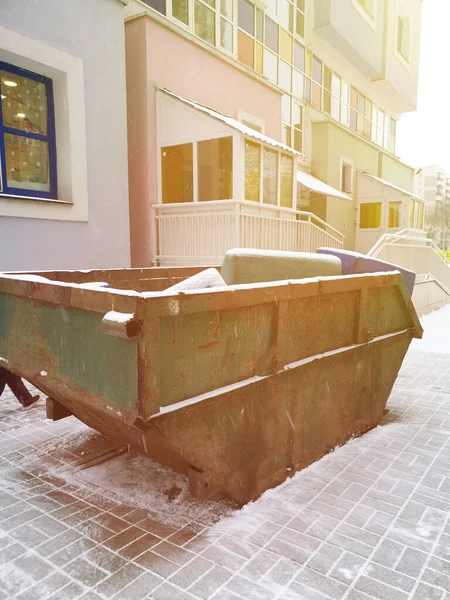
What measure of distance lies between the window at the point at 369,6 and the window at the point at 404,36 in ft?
12.4

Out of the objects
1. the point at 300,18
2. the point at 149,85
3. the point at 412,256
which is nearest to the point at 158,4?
the point at 149,85

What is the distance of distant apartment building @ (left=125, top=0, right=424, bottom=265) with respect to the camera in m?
9.43

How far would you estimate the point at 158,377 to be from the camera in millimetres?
1981

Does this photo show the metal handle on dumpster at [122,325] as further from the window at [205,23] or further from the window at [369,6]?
the window at [369,6]

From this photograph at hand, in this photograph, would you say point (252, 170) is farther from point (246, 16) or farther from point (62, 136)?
point (246, 16)

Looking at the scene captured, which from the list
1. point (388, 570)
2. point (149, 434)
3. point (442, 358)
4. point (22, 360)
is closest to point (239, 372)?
point (149, 434)

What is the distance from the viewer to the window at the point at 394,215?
2089 centimetres

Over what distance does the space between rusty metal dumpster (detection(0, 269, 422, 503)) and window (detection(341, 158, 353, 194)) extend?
54.1ft

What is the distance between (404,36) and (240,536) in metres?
25.8

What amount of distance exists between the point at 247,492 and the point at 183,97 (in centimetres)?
974

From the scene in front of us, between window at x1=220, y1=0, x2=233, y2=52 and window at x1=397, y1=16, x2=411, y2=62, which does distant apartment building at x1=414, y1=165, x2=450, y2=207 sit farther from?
window at x1=220, y1=0, x2=233, y2=52

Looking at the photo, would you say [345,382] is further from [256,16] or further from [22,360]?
[256,16]

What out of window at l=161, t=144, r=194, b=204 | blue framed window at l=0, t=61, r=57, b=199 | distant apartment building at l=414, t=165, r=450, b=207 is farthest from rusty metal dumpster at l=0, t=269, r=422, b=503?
distant apartment building at l=414, t=165, r=450, b=207

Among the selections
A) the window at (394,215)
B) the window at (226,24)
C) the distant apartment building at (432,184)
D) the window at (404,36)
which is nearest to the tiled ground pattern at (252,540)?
the window at (226,24)
